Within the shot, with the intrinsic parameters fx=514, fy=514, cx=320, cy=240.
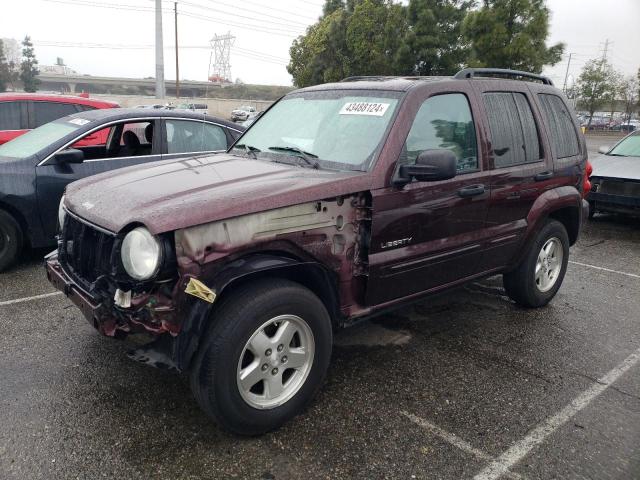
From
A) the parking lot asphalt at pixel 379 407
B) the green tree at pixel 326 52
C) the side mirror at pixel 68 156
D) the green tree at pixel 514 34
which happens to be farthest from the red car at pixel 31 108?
the green tree at pixel 326 52

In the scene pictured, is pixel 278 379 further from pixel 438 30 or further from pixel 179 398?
pixel 438 30

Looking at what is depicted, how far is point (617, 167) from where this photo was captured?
321 inches

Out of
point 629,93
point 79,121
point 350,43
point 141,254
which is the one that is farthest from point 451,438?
point 629,93

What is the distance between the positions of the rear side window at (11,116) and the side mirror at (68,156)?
363 centimetres

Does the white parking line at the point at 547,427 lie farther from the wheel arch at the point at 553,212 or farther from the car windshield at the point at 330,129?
the car windshield at the point at 330,129

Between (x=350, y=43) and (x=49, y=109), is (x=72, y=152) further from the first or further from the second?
(x=350, y=43)

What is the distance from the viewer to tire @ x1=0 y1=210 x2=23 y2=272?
5.00 metres

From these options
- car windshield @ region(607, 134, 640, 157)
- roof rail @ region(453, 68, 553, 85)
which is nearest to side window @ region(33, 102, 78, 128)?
roof rail @ region(453, 68, 553, 85)

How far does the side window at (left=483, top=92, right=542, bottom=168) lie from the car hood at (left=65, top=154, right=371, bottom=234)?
1368 millimetres

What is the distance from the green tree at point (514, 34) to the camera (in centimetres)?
2073

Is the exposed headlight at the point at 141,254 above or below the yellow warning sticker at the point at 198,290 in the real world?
above

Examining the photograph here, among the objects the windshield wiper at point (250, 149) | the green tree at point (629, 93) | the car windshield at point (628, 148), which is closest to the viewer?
the windshield wiper at point (250, 149)

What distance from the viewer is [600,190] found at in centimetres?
793

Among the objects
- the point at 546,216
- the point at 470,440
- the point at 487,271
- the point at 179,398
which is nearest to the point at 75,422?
the point at 179,398
